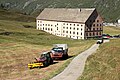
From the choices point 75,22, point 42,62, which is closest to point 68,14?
point 75,22

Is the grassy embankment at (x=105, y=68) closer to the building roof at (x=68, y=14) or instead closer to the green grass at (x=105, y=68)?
the green grass at (x=105, y=68)

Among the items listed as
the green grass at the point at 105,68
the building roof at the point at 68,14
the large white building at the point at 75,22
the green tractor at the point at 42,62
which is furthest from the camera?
the building roof at the point at 68,14

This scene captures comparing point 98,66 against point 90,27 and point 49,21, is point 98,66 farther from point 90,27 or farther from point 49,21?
point 49,21

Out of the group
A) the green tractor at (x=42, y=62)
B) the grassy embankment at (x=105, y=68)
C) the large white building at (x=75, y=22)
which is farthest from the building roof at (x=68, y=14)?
the grassy embankment at (x=105, y=68)

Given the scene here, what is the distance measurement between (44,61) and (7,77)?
629 cm

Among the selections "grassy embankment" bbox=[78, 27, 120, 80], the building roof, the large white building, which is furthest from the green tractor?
the building roof

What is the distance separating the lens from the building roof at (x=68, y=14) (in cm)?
10903

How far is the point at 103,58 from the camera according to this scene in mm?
33781

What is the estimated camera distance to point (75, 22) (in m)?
111

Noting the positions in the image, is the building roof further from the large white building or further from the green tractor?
the green tractor

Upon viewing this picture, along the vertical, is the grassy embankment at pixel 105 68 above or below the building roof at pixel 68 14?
below

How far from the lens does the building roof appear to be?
109 m

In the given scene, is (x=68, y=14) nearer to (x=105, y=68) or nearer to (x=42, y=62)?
(x=42, y=62)

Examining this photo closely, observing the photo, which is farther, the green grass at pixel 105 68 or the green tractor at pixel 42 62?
the green tractor at pixel 42 62
